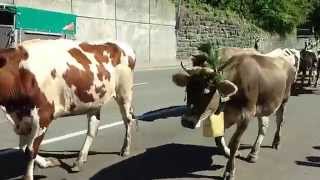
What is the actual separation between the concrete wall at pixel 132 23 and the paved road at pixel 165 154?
17.0 metres

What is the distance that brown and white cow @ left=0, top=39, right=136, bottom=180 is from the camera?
25.0ft

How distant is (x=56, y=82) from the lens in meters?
8.02

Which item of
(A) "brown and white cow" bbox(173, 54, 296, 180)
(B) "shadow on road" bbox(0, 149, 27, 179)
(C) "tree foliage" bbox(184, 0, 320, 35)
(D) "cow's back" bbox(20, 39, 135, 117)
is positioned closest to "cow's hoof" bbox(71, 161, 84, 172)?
(B) "shadow on road" bbox(0, 149, 27, 179)

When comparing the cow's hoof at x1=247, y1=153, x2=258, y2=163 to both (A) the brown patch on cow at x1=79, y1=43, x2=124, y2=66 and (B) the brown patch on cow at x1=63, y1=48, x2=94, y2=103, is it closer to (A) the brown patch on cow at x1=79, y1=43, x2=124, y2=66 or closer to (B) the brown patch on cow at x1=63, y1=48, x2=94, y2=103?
(A) the brown patch on cow at x1=79, y1=43, x2=124, y2=66

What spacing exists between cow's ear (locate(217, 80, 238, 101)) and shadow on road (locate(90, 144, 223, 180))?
1381mm

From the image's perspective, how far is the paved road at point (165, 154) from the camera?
8.95 m

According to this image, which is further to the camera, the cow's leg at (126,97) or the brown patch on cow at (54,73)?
the cow's leg at (126,97)

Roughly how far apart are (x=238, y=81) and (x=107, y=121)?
5750 millimetres

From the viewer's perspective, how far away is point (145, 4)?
132 ft

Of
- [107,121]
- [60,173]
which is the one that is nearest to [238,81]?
[60,173]

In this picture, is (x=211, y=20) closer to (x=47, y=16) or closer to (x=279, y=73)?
(x=47, y=16)

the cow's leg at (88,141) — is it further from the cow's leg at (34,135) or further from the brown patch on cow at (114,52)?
the cow's leg at (34,135)

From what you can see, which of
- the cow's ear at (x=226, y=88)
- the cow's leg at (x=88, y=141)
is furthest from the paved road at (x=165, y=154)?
the cow's ear at (x=226, y=88)

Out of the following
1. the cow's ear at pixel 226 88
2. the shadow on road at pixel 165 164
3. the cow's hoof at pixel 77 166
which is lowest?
the shadow on road at pixel 165 164
